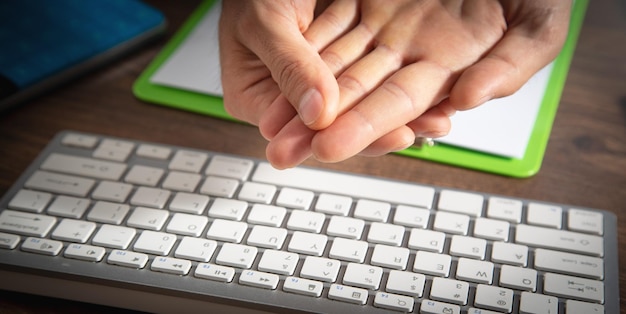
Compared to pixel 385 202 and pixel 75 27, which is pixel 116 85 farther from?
pixel 385 202

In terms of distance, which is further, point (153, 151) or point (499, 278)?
point (153, 151)

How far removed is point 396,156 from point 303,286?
0.22m

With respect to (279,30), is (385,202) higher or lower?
lower

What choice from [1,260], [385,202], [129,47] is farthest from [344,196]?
[129,47]

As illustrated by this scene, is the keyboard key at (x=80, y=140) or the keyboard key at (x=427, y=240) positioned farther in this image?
the keyboard key at (x=80, y=140)

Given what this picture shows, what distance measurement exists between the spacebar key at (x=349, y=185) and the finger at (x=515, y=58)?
85 mm

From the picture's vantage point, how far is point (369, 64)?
0.61m

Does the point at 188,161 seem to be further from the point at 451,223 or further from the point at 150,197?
the point at 451,223

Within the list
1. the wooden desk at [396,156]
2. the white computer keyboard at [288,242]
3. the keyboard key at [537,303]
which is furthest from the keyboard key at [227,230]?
the keyboard key at [537,303]

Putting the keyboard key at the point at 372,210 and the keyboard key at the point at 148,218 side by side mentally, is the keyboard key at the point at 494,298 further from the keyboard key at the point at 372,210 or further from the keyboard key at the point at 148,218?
the keyboard key at the point at 148,218

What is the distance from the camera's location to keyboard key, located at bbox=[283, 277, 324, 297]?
522 millimetres

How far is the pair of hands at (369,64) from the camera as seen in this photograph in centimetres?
54

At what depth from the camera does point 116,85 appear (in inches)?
31.8

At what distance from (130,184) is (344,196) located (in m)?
0.19
